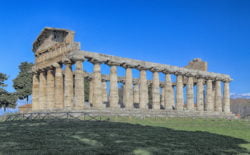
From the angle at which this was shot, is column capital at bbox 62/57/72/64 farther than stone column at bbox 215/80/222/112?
No

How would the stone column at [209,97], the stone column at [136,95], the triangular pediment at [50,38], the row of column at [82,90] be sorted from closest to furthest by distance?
the row of column at [82,90] < the triangular pediment at [50,38] < the stone column at [209,97] < the stone column at [136,95]

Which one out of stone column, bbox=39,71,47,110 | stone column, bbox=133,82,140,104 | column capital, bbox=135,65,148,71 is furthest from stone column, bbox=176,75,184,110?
stone column, bbox=39,71,47,110

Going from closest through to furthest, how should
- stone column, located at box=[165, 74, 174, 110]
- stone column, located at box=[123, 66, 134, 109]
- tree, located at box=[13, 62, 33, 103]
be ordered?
1. stone column, located at box=[123, 66, 134, 109]
2. stone column, located at box=[165, 74, 174, 110]
3. tree, located at box=[13, 62, 33, 103]

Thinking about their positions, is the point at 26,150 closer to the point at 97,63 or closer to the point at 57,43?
the point at 97,63

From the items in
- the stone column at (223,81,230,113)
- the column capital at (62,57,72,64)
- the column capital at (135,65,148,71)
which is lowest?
the stone column at (223,81,230,113)

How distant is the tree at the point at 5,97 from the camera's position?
60.0 m

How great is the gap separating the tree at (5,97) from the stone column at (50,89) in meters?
19.7

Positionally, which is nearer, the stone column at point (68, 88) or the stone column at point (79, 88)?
the stone column at point (79, 88)

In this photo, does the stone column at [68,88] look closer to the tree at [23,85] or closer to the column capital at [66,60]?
the column capital at [66,60]

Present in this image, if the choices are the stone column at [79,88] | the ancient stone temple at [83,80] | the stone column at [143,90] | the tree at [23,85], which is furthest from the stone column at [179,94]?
the tree at [23,85]

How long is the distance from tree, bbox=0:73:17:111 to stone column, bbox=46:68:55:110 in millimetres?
19716

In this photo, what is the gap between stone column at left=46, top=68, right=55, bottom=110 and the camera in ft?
144

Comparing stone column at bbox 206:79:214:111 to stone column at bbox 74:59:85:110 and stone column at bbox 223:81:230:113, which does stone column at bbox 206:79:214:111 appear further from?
stone column at bbox 74:59:85:110

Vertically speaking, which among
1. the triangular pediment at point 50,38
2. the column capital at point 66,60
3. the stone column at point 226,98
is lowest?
the stone column at point 226,98
